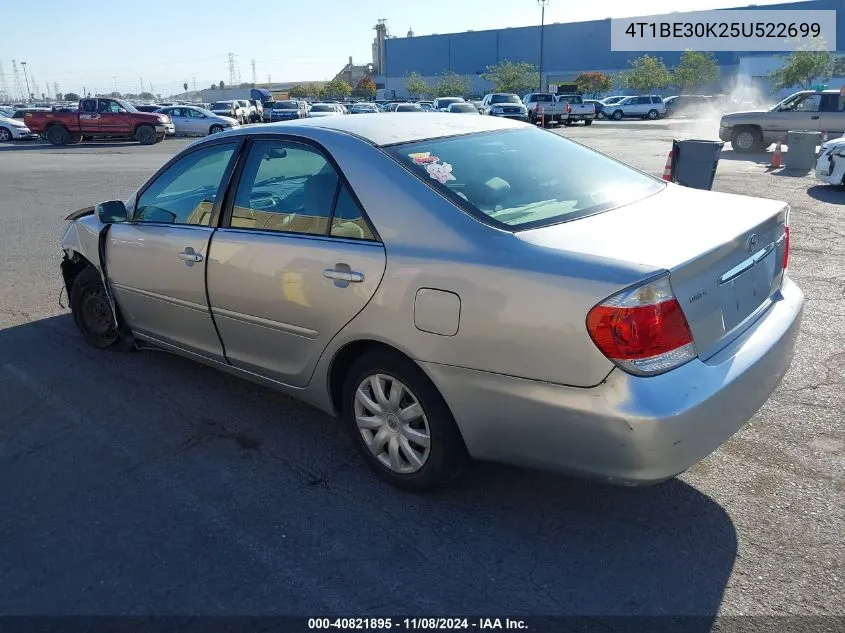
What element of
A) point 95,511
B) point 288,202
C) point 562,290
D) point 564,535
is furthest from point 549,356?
point 95,511

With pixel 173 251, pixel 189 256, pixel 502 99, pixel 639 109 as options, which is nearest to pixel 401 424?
pixel 189 256

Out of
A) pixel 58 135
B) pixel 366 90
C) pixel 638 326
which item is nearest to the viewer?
pixel 638 326

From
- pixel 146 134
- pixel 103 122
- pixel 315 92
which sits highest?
pixel 315 92

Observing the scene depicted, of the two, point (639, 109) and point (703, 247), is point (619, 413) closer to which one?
point (703, 247)

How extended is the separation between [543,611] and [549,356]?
2.99ft

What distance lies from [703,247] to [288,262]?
6.15 feet

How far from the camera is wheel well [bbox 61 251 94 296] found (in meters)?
5.04

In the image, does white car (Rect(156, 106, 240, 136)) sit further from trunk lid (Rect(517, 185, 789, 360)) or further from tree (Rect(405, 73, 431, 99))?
tree (Rect(405, 73, 431, 99))

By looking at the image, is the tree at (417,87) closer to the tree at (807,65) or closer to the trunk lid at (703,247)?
the tree at (807,65)

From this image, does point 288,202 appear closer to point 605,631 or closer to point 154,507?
point 154,507

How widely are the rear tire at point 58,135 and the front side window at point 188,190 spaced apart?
28.4 metres

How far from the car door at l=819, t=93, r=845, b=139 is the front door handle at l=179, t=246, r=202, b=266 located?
20.3 meters

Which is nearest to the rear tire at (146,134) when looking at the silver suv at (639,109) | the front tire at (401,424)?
the front tire at (401,424)

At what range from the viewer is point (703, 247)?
264cm
